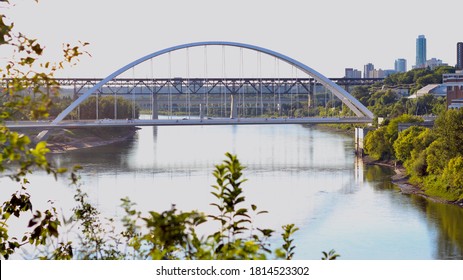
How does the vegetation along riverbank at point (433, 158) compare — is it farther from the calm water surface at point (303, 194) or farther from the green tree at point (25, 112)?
the green tree at point (25, 112)

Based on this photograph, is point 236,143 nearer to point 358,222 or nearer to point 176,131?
point 176,131

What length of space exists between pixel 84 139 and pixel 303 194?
71.9 ft

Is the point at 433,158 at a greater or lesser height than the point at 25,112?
lesser

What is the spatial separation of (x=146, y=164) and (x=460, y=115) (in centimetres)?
1131

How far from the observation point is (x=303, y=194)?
2230cm

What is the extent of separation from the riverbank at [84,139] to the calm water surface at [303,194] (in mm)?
1578

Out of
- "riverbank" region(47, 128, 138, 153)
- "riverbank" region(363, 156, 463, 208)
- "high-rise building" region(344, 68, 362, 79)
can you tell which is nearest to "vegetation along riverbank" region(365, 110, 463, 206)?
"riverbank" region(363, 156, 463, 208)

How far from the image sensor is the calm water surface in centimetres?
1545

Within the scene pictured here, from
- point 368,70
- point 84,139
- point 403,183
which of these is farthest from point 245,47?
point 368,70

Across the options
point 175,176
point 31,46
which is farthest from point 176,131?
point 31,46

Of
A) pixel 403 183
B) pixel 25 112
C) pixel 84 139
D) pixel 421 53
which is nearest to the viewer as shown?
pixel 25 112

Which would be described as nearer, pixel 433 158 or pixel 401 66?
pixel 433 158

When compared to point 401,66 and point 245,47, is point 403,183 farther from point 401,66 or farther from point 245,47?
point 401,66

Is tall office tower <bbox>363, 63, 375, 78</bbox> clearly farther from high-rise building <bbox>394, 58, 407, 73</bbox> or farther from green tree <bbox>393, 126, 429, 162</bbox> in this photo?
Result: green tree <bbox>393, 126, 429, 162</bbox>
